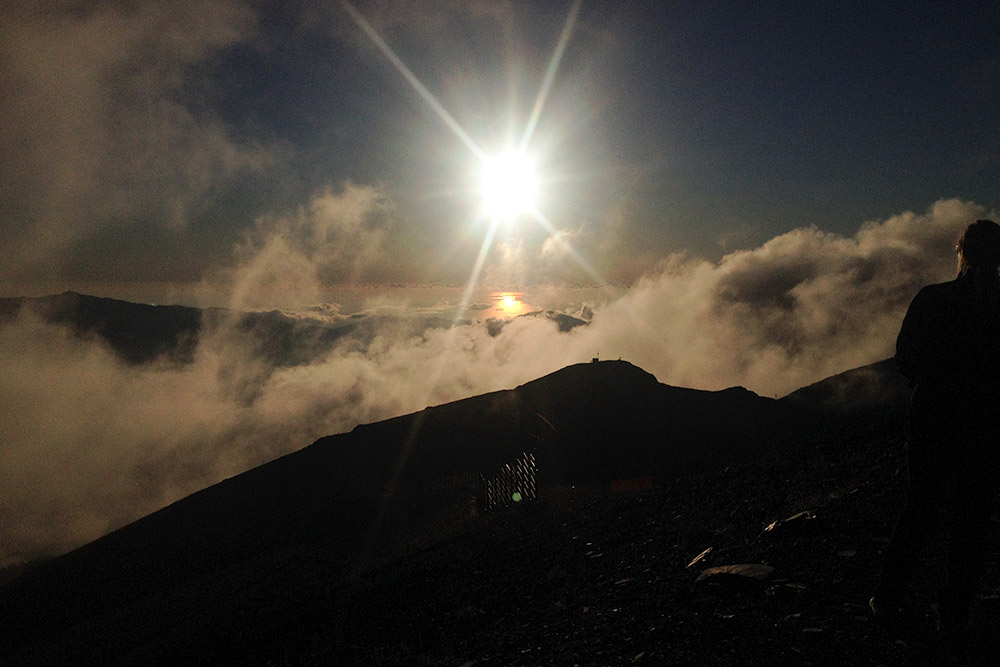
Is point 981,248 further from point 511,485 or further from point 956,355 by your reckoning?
point 511,485

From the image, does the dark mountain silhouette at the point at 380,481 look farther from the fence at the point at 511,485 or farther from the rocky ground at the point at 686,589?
the rocky ground at the point at 686,589

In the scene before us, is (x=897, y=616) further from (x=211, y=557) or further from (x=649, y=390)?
(x=649, y=390)

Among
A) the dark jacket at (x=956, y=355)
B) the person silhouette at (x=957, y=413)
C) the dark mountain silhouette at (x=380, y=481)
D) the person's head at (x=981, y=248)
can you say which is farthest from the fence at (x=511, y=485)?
the person's head at (x=981, y=248)

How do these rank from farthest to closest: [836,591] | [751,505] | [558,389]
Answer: [558,389]
[751,505]
[836,591]

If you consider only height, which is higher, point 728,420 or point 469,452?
point 469,452

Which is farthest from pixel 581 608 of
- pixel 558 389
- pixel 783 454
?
pixel 558 389

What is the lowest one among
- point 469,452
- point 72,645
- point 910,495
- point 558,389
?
point 72,645
